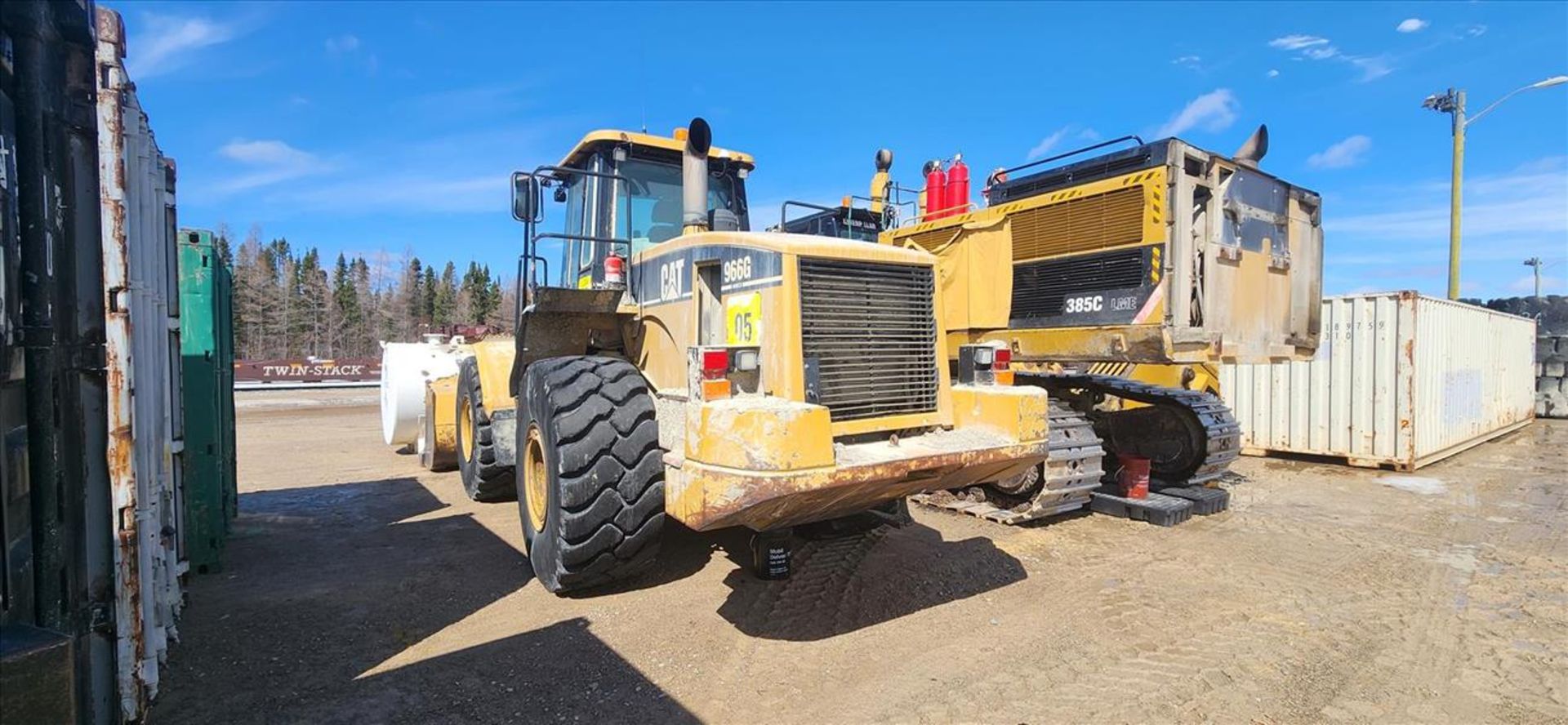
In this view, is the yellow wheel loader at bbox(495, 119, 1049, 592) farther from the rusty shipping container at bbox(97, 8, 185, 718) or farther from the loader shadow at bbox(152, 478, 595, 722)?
the rusty shipping container at bbox(97, 8, 185, 718)

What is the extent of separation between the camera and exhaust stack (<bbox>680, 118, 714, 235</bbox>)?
4.36m

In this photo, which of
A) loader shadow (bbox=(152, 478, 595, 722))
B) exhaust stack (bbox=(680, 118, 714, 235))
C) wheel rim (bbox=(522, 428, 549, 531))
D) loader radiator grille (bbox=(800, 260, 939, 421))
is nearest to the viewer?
loader shadow (bbox=(152, 478, 595, 722))

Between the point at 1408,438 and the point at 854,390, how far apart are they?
377 inches

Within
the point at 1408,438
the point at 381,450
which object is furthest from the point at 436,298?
the point at 1408,438

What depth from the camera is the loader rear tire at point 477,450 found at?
7.01m

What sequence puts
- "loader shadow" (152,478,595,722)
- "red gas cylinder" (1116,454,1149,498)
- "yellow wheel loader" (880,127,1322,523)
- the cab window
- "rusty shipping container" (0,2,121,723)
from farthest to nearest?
"red gas cylinder" (1116,454,1149,498), "yellow wheel loader" (880,127,1322,523), the cab window, "loader shadow" (152,478,595,722), "rusty shipping container" (0,2,121,723)

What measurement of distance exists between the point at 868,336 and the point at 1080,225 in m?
3.72

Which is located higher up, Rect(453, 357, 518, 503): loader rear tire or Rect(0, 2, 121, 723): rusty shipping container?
Rect(0, 2, 121, 723): rusty shipping container

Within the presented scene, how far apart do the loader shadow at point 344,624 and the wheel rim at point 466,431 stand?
0.96 metres

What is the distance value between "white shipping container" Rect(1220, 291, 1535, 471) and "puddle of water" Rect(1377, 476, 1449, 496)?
570 mm

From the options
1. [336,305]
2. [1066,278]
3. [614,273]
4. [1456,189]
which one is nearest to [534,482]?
[614,273]

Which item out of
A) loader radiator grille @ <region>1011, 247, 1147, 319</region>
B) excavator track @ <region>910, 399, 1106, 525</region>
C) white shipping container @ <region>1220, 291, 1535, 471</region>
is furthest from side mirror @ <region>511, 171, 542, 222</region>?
white shipping container @ <region>1220, 291, 1535, 471</region>

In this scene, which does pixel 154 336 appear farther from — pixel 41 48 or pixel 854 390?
pixel 854 390

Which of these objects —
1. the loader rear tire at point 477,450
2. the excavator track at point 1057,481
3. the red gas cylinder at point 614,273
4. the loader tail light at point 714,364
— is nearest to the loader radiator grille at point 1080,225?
the excavator track at point 1057,481
